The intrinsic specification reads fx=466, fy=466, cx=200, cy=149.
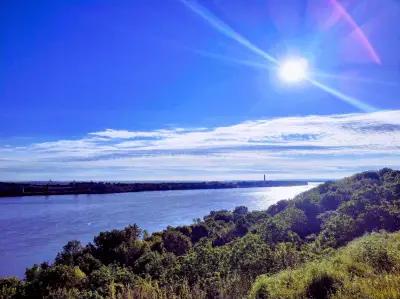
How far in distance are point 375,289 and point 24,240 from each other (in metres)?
78.9

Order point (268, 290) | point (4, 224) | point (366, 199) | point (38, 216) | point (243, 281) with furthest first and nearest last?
1. point (38, 216)
2. point (4, 224)
3. point (366, 199)
4. point (243, 281)
5. point (268, 290)

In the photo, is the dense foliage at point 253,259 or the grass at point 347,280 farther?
the dense foliage at point 253,259

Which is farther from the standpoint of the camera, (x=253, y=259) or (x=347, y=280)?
(x=253, y=259)

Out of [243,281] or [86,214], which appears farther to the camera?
[86,214]

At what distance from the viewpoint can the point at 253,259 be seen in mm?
16797

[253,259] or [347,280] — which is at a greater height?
[347,280]

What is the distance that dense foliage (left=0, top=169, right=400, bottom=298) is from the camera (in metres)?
9.23

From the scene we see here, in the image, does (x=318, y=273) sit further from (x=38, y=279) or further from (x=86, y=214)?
(x=86, y=214)

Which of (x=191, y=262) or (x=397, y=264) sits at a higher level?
(x=397, y=264)

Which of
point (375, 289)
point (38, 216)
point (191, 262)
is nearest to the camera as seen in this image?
point (375, 289)

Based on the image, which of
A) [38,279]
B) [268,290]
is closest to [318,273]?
[268,290]

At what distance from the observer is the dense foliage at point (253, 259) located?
923 centimetres

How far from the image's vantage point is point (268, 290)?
8.95 m

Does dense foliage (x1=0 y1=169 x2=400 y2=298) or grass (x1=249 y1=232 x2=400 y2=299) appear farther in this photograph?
dense foliage (x1=0 y1=169 x2=400 y2=298)
